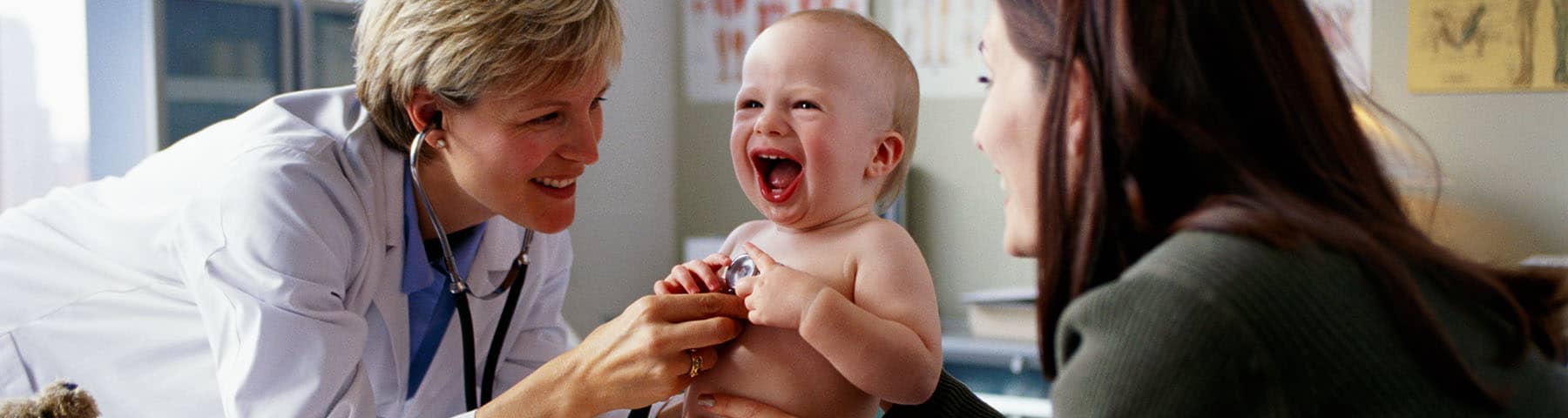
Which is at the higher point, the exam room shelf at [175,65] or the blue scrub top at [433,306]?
the exam room shelf at [175,65]

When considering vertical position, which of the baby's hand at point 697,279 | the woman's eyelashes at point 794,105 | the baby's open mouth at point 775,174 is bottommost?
the baby's hand at point 697,279

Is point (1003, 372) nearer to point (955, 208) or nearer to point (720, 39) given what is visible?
Answer: point (955, 208)

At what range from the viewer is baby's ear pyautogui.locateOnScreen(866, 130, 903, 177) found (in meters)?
1.38

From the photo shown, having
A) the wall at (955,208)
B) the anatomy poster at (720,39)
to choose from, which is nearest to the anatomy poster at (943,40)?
the wall at (955,208)

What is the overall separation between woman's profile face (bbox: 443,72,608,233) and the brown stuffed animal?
56 cm

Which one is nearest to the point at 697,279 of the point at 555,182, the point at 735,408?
the point at 735,408

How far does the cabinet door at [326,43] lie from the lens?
2.68m

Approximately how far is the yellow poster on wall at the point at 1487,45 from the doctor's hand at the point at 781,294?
7.57ft

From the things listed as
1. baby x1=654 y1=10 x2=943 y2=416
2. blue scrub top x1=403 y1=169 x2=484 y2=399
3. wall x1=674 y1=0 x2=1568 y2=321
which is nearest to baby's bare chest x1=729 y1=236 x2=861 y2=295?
baby x1=654 y1=10 x2=943 y2=416

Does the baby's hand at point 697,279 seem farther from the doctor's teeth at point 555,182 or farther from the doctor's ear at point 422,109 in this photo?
the doctor's ear at point 422,109

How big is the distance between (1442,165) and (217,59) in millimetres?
2820

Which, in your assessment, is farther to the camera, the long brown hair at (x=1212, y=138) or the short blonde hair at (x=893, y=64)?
the short blonde hair at (x=893, y=64)

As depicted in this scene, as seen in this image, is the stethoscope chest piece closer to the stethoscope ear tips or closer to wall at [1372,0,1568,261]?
the stethoscope ear tips

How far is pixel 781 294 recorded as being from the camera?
122 cm
